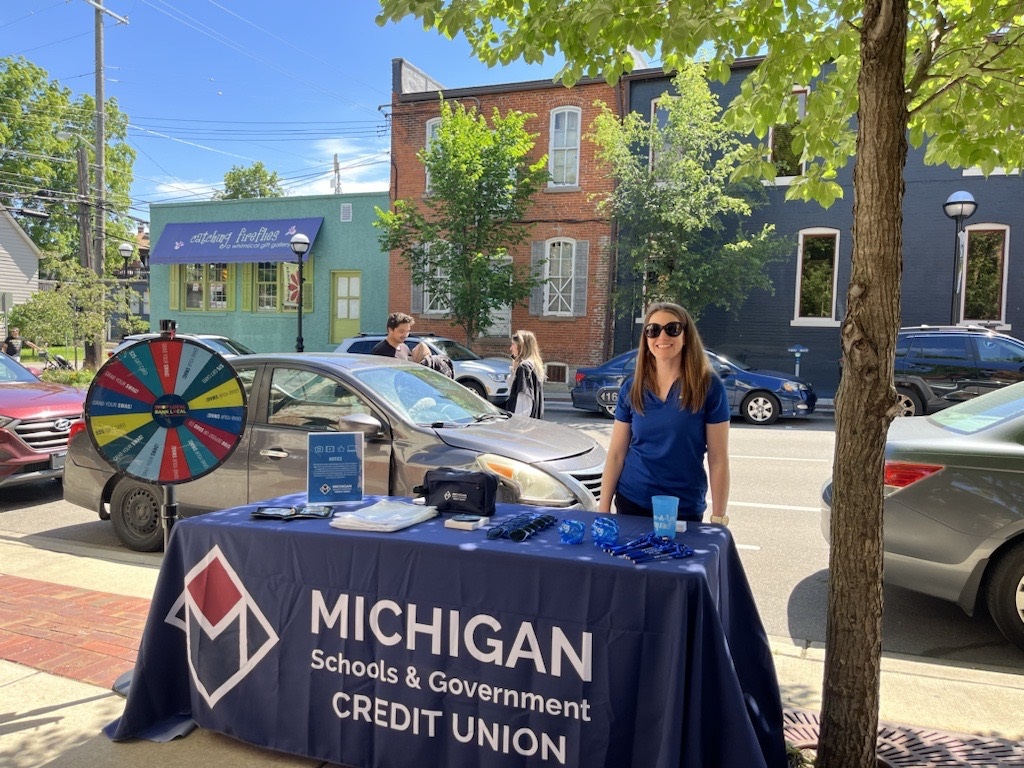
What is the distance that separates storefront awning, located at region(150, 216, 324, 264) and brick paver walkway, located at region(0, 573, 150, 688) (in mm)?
20197

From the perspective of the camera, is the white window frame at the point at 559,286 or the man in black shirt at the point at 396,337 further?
the white window frame at the point at 559,286

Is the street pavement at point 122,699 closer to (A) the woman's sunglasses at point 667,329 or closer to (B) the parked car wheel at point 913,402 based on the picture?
(A) the woman's sunglasses at point 667,329

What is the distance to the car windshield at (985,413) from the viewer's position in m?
4.59

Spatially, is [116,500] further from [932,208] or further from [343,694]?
[932,208]

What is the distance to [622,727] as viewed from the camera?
2430 mm

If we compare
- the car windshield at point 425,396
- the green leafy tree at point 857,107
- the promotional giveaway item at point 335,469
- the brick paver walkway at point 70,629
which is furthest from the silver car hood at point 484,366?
the promotional giveaway item at point 335,469

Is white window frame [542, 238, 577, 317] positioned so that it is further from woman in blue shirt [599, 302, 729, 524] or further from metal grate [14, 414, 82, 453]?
woman in blue shirt [599, 302, 729, 524]

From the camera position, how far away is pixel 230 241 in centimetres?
2564

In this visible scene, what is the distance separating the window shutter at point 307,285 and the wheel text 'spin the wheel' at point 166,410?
2234 cm

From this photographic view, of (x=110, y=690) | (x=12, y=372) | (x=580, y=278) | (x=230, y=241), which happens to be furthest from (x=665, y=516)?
(x=230, y=241)

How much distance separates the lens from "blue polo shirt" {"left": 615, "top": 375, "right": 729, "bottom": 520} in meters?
3.46

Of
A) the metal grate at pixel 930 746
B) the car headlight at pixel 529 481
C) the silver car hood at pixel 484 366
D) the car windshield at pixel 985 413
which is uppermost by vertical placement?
the car windshield at pixel 985 413

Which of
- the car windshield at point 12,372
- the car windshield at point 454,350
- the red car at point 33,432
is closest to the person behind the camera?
the red car at point 33,432

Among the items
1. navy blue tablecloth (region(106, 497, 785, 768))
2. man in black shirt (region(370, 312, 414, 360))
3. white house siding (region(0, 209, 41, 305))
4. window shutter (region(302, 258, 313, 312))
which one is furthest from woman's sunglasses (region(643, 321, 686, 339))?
white house siding (region(0, 209, 41, 305))
